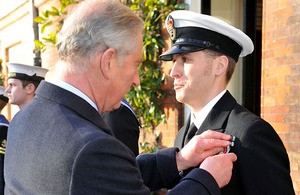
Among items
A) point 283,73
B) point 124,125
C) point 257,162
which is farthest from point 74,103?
point 283,73

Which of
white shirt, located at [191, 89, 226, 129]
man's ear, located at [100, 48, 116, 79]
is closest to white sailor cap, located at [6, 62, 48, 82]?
white shirt, located at [191, 89, 226, 129]

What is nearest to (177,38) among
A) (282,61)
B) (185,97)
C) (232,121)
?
(185,97)

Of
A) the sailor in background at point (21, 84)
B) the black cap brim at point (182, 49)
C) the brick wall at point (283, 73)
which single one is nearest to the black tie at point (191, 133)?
the black cap brim at point (182, 49)

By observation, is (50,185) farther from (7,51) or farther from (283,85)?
(7,51)

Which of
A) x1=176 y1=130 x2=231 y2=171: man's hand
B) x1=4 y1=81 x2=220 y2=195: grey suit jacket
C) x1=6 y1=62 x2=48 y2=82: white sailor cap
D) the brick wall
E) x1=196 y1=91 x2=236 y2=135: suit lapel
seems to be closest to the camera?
x1=4 y1=81 x2=220 y2=195: grey suit jacket

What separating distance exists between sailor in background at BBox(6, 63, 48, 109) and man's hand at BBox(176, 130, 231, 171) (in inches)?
108

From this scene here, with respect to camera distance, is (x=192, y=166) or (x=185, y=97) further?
(x=185, y=97)

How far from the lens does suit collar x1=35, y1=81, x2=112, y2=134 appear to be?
1285 mm

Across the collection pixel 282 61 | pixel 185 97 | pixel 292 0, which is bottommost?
pixel 185 97

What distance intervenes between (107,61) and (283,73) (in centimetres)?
213

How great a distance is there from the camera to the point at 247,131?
1.67 m

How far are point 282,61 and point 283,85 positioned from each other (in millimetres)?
200

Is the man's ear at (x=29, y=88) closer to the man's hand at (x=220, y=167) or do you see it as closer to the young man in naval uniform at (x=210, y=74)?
the young man in naval uniform at (x=210, y=74)

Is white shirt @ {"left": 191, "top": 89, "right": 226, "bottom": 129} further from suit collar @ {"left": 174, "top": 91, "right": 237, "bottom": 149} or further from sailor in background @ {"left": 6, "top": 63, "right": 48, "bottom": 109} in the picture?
sailor in background @ {"left": 6, "top": 63, "right": 48, "bottom": 109}
